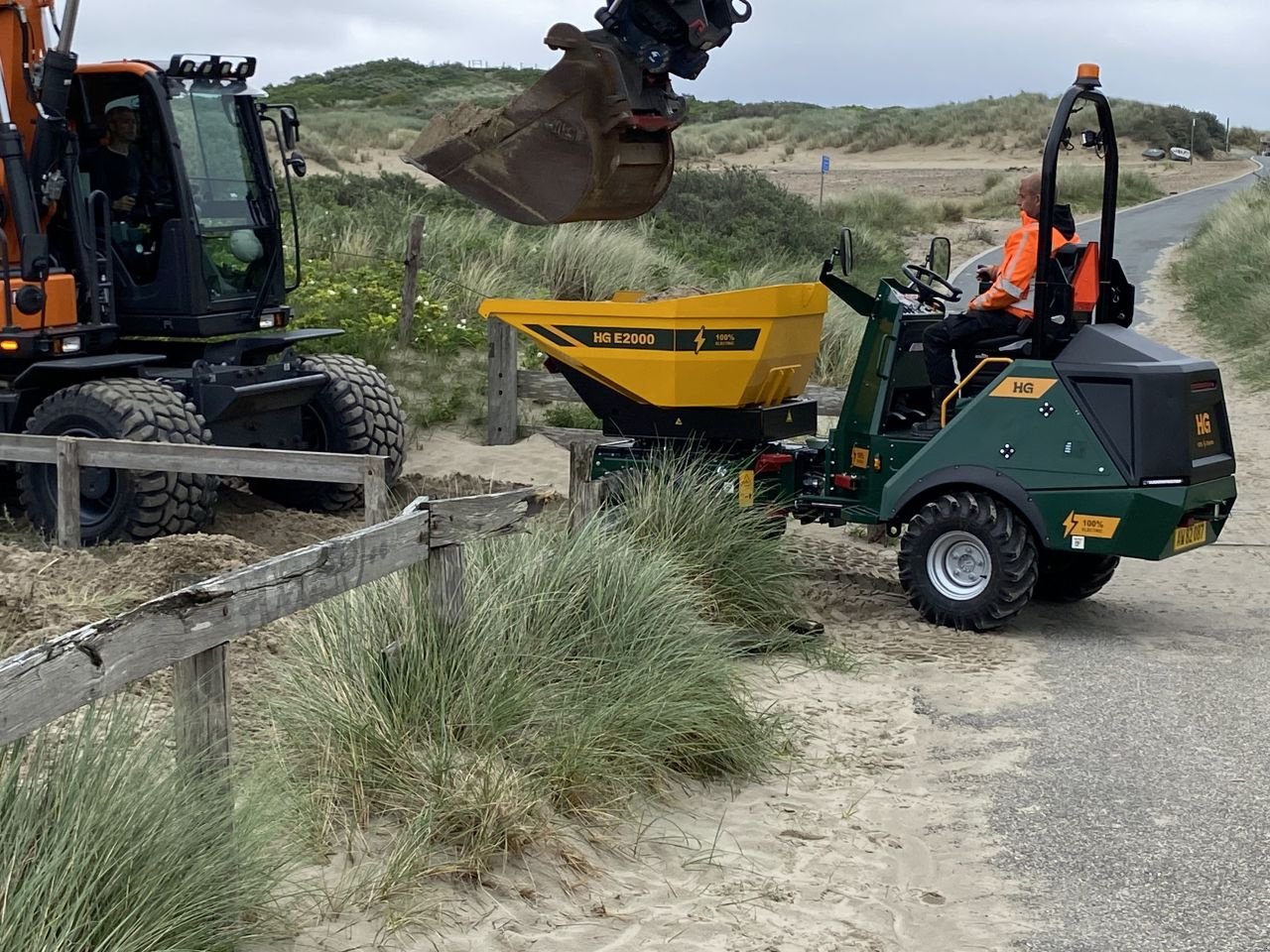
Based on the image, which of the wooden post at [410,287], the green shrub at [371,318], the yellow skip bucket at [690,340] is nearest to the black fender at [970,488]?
the yellow skip bucket at [690,340]

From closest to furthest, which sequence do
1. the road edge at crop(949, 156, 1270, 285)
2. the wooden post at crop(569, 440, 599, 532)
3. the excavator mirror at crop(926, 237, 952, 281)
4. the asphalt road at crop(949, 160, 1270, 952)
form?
the asphalt road at crop(949, 160, 1270, 952) → the wooden post at crop(569, 440, 599, 532) → the excavator mirror at crop(926, 237, 952, 281) → the road edge at crop(949, 156, 1270, 285)

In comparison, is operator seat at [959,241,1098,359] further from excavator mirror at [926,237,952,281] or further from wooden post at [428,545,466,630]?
wooden post at [428,545,466,630]

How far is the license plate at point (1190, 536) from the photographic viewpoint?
26.2 feet

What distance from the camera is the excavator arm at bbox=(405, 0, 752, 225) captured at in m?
8.34

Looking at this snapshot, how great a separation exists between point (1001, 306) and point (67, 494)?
488cm

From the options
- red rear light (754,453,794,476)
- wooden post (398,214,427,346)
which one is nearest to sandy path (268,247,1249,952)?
red rear light (754,453,794,476)

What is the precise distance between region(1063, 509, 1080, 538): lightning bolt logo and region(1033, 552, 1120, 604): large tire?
0.64 metres

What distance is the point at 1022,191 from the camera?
8.41 metres

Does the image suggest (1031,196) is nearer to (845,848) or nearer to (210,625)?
(845,848)

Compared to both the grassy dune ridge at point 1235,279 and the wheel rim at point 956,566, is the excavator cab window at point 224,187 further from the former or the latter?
the grassy dune ridge at point 1235,279

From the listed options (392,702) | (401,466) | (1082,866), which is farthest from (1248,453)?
(392,702)

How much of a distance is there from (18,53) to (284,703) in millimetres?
5889

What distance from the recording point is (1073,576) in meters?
8.96

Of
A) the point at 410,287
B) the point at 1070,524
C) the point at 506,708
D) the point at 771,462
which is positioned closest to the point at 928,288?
the point at 771,462
